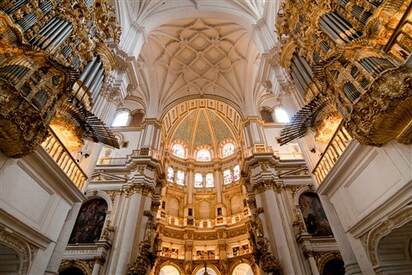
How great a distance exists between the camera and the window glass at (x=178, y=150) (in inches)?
1272

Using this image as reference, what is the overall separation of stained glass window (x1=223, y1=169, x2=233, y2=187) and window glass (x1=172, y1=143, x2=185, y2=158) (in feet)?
19.8

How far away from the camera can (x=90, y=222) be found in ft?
57.6

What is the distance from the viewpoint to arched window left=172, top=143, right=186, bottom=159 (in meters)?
32.3

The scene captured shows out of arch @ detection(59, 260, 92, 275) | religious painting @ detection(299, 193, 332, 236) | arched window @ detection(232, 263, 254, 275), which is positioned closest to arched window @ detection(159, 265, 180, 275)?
arched window @ detection(232, 263, 254, 275)

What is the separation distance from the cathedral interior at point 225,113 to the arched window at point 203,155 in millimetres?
5994

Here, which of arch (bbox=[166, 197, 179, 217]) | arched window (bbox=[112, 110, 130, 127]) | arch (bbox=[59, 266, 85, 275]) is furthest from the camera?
arch (bbox=[166, 197, 179, 217])

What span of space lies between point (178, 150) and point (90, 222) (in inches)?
653

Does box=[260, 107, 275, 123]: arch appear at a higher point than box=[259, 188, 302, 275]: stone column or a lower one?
higher

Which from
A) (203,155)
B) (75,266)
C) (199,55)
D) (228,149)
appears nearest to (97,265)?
(75,266)

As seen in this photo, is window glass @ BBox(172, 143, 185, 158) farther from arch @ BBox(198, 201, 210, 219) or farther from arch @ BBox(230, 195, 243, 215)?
arch @ BBox(230, 195, 243, 215)

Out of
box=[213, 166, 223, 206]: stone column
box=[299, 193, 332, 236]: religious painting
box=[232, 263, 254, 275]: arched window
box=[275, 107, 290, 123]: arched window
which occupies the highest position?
box=[275, 107, 290, 123]: arched window

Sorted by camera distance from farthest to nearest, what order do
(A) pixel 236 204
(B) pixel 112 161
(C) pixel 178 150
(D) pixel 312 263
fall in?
(C) pixel 178 150, (A) pixel 236 204, (B) pixel 112 161, (D) pixel 312 263

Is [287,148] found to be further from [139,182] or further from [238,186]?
[139,182]

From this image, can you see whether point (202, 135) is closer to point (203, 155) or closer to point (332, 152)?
point (203, 155)
